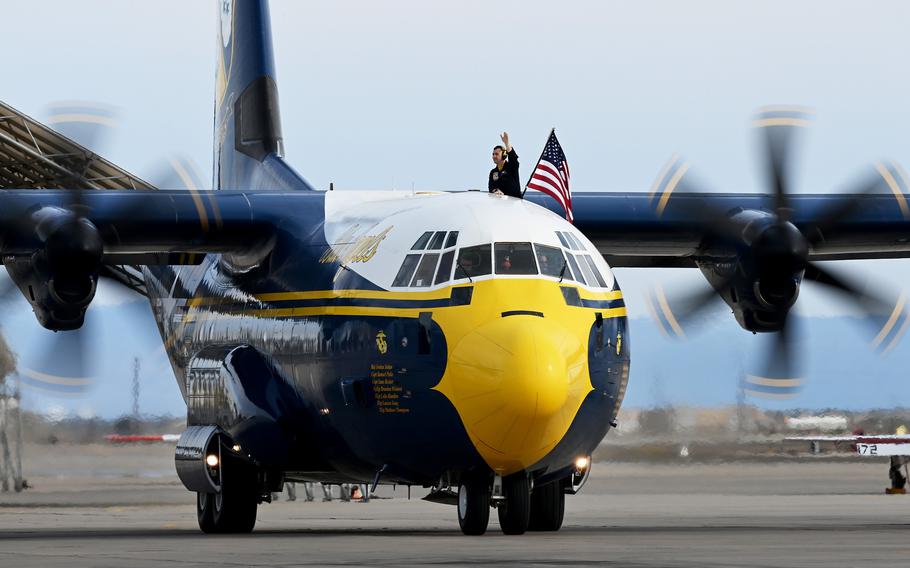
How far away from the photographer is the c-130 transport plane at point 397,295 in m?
16.5

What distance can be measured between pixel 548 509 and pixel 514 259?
176 inches

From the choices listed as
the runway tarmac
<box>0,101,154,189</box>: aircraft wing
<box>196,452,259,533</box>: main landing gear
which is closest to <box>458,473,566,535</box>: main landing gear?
the runway tarmac

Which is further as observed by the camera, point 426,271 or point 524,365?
point 426,271

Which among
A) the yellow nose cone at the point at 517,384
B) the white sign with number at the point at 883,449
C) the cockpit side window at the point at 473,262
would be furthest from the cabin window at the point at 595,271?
the white sign with number at the point at 883,449

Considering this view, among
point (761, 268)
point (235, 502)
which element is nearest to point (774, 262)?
point (761, 268)

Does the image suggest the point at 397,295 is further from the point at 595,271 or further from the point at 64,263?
the point at 64,263

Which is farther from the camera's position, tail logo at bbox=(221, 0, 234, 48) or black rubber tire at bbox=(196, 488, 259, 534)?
tail logo at bbox=(221, 0, 234, 48)

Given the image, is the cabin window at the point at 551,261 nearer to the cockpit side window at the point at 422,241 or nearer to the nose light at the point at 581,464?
the cockpit side window at the point at 422,241

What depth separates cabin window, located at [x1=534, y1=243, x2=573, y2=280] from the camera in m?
16.9

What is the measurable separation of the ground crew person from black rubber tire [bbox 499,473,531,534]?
145 inches

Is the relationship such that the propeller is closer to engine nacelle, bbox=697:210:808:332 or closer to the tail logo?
engine nacelle, bbox=697:210:808:332

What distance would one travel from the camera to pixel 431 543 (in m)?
16.2

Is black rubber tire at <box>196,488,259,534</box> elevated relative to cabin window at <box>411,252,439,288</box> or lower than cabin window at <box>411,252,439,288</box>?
lower

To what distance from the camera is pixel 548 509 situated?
2009 cm
